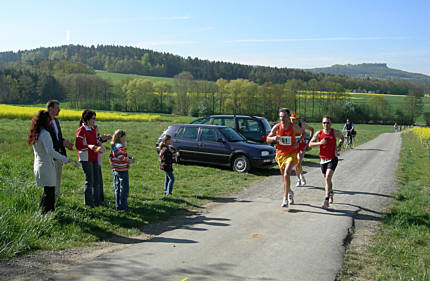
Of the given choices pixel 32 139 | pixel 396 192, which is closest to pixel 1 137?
pixel 32 139

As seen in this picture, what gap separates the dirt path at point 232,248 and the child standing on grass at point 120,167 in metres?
0.95

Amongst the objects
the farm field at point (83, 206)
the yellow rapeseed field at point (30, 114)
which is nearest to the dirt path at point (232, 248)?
the farm field at point (83, 206)

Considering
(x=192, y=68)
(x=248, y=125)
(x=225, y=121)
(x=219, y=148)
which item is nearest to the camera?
(x=219, y=148)

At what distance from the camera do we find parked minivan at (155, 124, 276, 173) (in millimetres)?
12625

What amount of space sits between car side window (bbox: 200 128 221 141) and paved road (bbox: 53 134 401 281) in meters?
4.23

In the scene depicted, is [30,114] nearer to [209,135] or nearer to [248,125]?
[248,125]

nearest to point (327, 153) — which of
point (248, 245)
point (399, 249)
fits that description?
point (399, 249)

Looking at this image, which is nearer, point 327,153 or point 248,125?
point 327,153

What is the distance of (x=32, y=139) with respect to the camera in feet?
18.7

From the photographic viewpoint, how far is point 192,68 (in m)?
144

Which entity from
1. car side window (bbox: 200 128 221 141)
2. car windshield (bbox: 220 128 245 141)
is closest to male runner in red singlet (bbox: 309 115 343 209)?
car windshield (bbox: 220 128 245 141)

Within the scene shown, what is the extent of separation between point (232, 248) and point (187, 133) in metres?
8.66

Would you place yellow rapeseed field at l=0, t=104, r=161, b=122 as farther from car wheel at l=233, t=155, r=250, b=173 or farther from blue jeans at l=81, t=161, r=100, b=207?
blue jeans at l=81, t=161, r=100, b=207

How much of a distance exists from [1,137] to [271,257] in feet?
50.4
